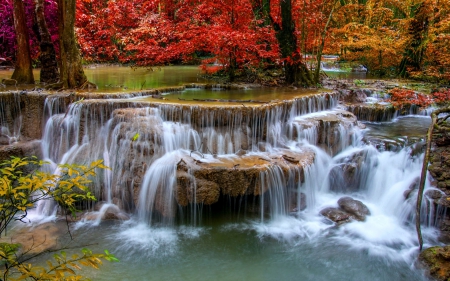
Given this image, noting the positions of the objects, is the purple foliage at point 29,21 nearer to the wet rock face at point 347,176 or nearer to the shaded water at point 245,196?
the shaded water at point 245,196

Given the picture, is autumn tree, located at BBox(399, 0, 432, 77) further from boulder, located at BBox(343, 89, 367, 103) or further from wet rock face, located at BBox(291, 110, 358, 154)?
wet rock face, located at BBox(291, 110, 358, 154)

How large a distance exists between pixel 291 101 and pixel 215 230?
439 cm

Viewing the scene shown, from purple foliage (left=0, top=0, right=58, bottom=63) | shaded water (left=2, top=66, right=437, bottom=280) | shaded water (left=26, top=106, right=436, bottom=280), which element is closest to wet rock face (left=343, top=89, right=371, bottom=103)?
shaded water (left=2, top=66, right=437, bottom=280)

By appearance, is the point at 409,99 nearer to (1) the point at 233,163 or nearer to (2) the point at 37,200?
(1) the point at 233,163

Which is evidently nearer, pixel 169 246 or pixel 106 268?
pixel 106 268

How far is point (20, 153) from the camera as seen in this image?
320 inches

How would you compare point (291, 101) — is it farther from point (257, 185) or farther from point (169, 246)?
point (169, 246)

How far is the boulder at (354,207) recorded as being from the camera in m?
7.00

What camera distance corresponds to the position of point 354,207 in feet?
23.5

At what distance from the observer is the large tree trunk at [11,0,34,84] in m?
10.7

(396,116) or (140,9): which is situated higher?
(140,9)

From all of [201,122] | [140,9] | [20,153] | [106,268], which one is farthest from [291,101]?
[140,9]

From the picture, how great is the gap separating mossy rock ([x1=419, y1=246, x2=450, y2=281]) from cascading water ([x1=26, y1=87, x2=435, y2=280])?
298 mm

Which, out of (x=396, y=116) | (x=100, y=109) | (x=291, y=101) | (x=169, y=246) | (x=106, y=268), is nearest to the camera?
(x=106, y=268)
